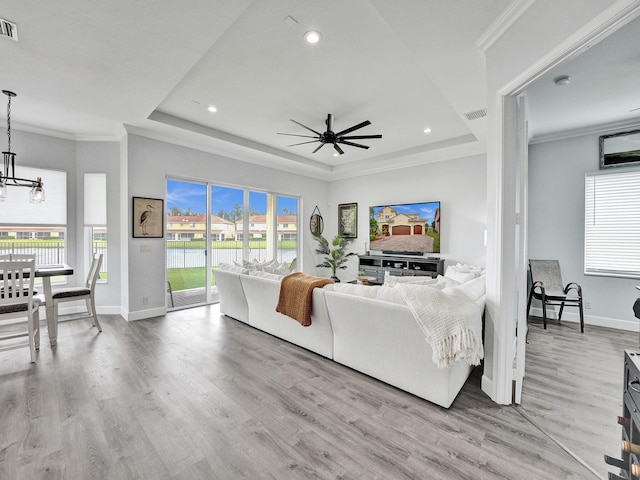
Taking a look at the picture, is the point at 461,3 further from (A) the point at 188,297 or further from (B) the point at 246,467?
(A) the point at 188,297

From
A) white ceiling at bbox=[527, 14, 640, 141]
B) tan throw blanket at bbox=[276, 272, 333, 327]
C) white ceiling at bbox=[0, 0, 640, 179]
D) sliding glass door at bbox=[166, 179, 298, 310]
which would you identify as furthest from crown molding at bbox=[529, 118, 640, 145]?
sliding glass door at bbox=[166, 179, 298, 310]

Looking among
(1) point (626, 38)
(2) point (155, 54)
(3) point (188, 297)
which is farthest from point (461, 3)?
(3) point (188, 297)

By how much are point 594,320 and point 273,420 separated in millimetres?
4779

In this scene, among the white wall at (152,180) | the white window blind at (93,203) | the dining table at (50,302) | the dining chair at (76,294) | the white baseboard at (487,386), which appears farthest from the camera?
the white window blind at (93,203)

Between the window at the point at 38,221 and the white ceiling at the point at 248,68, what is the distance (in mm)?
688

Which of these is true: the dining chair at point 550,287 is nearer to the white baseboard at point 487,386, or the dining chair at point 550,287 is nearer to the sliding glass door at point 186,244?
the white baseboard at point 487,386

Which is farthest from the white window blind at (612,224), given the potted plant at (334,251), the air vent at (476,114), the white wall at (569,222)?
the potted plant at (334,251)

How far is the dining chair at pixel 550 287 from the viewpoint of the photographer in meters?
4.02

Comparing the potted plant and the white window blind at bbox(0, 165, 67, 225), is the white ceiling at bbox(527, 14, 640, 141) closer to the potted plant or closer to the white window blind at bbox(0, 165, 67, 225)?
the potted plant

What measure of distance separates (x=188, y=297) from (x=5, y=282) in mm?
2598

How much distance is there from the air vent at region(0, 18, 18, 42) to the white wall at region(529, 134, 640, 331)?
245 inches

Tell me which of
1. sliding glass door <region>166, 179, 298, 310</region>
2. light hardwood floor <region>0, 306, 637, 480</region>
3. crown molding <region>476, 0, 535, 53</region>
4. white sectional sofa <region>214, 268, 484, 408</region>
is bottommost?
light hardwood floor <region>0, 306, 637, 480</region>

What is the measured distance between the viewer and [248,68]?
2930mm

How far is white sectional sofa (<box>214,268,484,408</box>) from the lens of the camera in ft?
7.05
